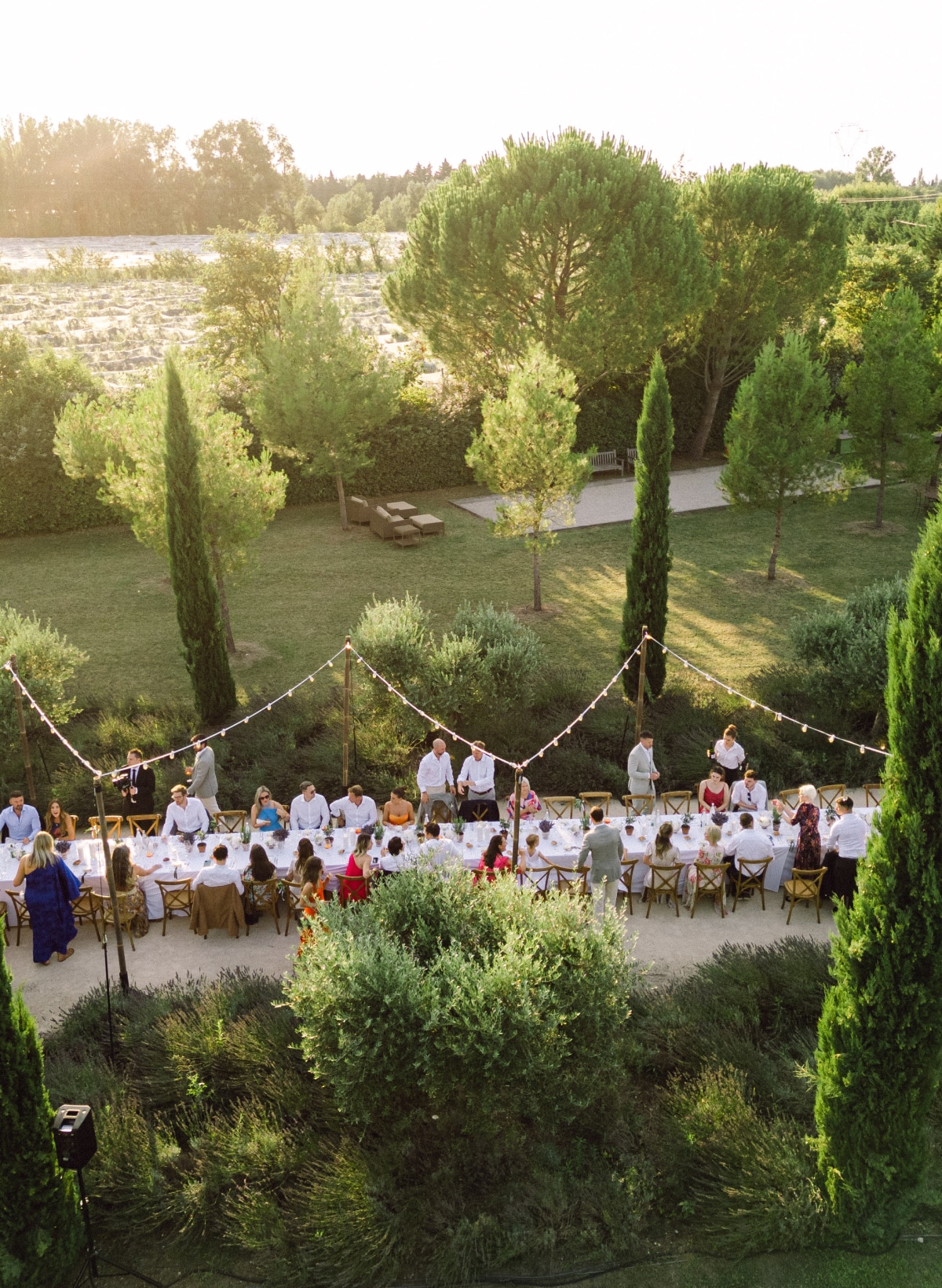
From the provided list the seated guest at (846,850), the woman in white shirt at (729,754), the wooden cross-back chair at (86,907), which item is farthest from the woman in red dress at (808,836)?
the wooden cross-back chair at (86,907)

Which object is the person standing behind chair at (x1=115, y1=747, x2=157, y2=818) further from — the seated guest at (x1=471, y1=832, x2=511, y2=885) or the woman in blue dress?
the seated guest at (x1=471, y1=832, x2=511, y2=885)

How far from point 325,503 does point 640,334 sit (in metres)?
10.4

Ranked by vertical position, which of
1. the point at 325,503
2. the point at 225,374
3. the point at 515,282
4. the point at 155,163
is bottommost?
the point at 325,503

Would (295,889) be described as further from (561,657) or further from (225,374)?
(225,374)

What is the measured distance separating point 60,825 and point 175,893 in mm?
2038

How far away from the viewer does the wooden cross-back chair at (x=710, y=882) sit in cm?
1055

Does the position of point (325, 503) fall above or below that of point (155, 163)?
below

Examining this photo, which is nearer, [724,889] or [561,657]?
[724,889]

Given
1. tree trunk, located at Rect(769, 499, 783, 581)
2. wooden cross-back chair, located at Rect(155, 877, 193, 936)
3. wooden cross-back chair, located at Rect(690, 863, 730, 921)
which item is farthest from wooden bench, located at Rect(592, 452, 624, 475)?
wooden cross-back chair, located at Rect(155, 877, 193, 936)

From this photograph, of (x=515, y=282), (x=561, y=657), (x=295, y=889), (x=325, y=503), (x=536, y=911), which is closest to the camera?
(x=536, y=911)

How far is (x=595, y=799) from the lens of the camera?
13117mm

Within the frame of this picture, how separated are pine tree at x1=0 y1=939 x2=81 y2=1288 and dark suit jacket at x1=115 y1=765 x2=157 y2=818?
617 centimetres

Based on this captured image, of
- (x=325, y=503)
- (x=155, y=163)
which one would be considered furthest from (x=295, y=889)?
(x=155, y=163)

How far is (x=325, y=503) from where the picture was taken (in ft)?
93.6
